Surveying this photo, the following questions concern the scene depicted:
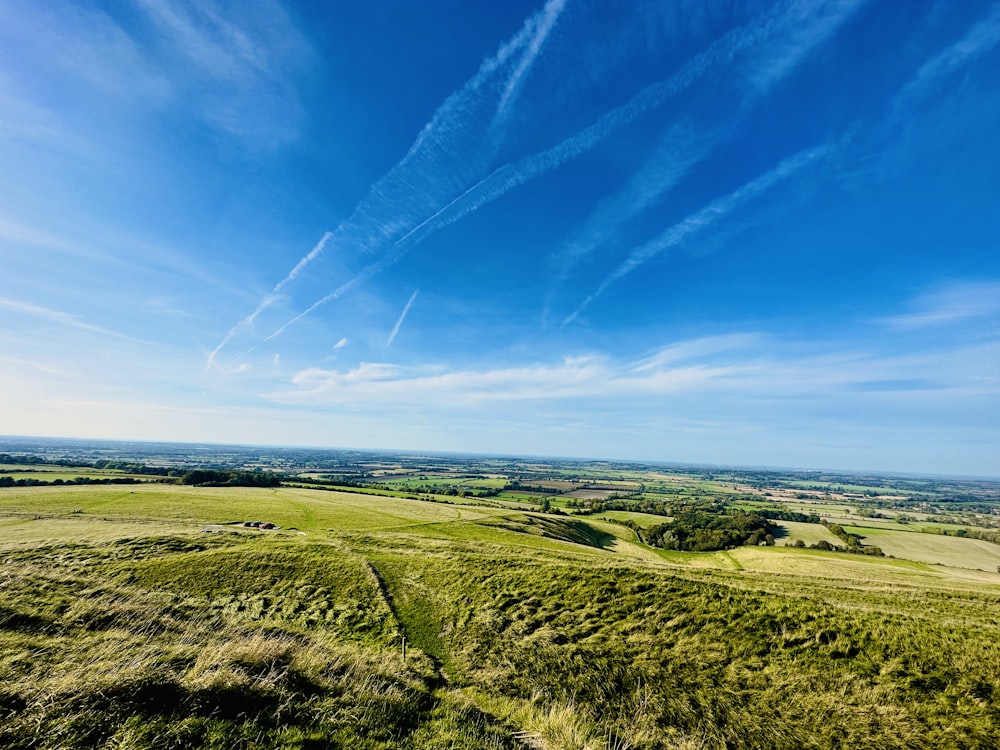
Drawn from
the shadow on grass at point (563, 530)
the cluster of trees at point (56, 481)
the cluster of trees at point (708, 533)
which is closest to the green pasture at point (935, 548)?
the cluster of trees at point (708, 533)

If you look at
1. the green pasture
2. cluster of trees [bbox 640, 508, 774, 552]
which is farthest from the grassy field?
the green pasture

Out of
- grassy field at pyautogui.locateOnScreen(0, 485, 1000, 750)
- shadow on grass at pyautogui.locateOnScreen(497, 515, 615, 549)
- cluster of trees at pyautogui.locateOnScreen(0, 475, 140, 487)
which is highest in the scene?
grassy field at pyautogui.locateOnScreen(0, 485, 1000, 750)

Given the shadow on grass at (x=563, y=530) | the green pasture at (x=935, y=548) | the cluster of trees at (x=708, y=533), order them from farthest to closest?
the cluster of trees at (x=708, y=533), the green pasture at (x=935, y=548), the shadow on grass at (x=563, y=530)

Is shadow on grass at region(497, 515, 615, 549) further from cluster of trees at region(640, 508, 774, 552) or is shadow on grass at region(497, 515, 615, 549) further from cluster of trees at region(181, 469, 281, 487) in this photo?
cluster of trees at region(181, 469, 281, 487)

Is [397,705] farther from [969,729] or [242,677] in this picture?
[969,729]

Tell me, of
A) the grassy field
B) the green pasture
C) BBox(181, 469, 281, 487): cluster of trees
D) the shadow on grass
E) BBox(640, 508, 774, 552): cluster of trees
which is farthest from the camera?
BBox(181, 469, 281, 487): cluster of trees

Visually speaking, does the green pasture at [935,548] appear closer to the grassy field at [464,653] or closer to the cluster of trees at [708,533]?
the cluster of trees at [708,533]

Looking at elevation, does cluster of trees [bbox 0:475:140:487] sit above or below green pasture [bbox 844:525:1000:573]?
above

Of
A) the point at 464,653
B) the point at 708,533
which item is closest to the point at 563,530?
the point at 708,533
